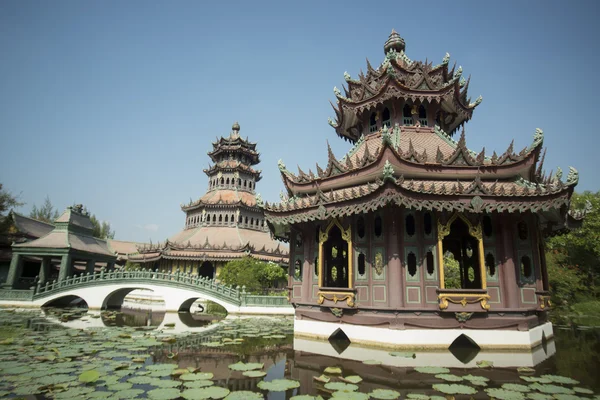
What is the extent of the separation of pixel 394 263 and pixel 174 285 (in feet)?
63.6

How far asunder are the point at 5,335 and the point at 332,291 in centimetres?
1245

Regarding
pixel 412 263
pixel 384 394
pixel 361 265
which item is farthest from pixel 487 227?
pixel 384 394

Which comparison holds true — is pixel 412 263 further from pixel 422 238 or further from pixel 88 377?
pixel 88 377

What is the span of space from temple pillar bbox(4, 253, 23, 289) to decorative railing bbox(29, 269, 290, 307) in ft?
8.20

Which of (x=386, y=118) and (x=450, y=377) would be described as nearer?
(x=450, y=377)

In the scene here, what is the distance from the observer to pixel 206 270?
128 ft

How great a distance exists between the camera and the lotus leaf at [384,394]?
6387 mm

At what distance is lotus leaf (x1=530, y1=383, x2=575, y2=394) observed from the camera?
6742mm

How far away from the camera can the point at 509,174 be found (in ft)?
39.6

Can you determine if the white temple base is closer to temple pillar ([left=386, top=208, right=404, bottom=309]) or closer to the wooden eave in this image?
temple pillar ([left=386, top=208, right=404, bottom=309])

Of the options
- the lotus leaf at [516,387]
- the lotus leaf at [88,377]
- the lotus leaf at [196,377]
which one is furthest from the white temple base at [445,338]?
the lotus leaf at [88,377]

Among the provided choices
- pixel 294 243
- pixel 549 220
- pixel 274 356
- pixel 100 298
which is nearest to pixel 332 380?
pixel 274 356

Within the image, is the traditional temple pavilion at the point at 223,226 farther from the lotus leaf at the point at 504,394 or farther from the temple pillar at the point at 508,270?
the lotus leaf at the point at 504,394

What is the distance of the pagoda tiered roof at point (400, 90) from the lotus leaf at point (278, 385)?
12613 mm
